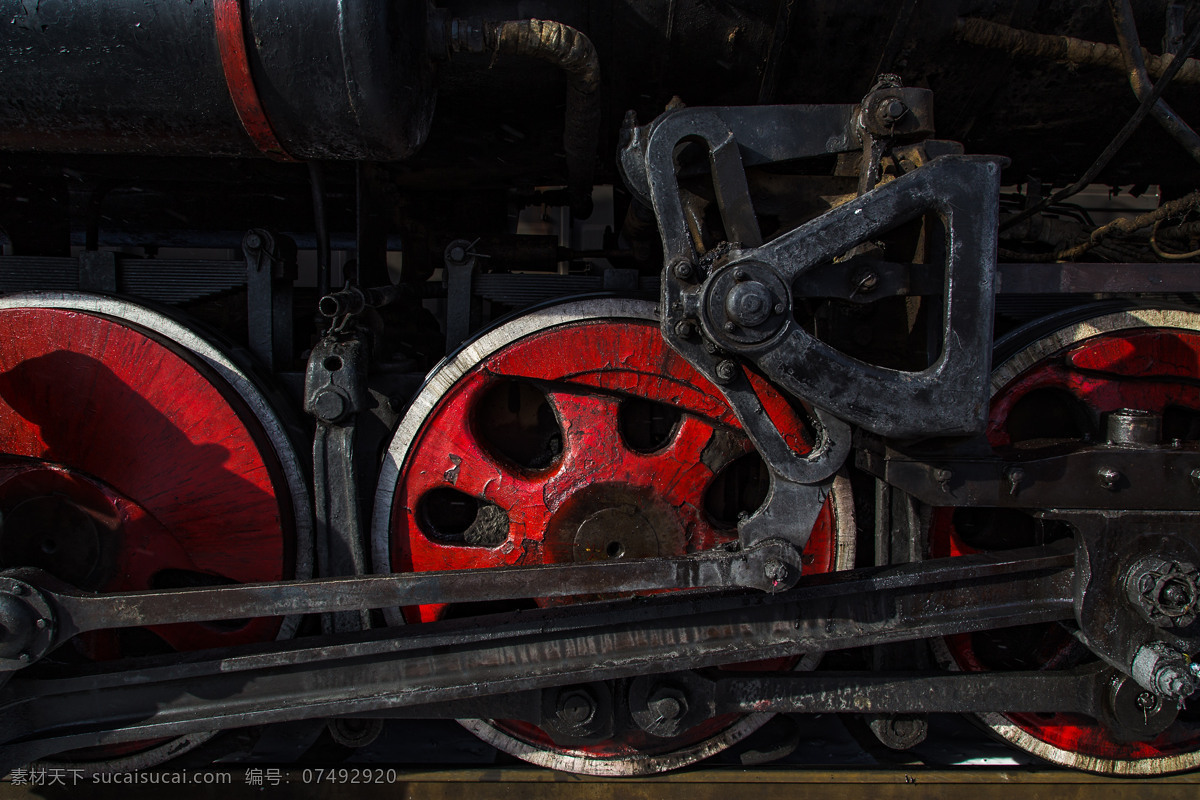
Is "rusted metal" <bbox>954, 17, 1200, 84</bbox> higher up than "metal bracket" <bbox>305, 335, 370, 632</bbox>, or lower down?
higher up

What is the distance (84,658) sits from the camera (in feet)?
4.88

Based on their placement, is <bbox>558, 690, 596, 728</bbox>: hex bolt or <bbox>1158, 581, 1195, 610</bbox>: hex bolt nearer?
<bbox>1158, 581, 1195, 610</bbox>: hex bolt

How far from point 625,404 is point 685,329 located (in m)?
0.41

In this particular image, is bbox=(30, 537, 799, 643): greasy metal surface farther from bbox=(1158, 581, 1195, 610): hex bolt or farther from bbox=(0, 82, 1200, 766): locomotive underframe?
bbox=(1158, 581, 1195, 610): hex bolt

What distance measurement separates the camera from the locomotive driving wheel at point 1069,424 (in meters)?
1.43

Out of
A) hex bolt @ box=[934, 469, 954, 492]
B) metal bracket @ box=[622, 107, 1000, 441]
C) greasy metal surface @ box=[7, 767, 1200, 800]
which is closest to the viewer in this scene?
metal bracket @ box=[622, 107, 1000, 441]

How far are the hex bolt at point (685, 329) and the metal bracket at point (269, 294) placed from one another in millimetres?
1011


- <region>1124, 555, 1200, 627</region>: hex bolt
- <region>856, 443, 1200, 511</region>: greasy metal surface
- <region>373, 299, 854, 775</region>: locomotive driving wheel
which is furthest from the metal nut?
<region>1124, 555, 1200, 627</region>: hex bolt

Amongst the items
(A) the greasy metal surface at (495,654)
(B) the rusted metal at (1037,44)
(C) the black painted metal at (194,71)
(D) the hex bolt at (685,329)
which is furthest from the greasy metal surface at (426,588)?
(B) the rusted metal at (1037,44)

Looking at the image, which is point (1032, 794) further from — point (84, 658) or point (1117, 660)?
point (84, 658)

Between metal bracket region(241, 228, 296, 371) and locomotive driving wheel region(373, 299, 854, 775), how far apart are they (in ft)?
1.37

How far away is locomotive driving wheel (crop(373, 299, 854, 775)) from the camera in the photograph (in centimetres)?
141

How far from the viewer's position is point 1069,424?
5.13 ft

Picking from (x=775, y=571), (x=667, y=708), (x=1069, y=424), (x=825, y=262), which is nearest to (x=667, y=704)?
(x=667, y=708)
